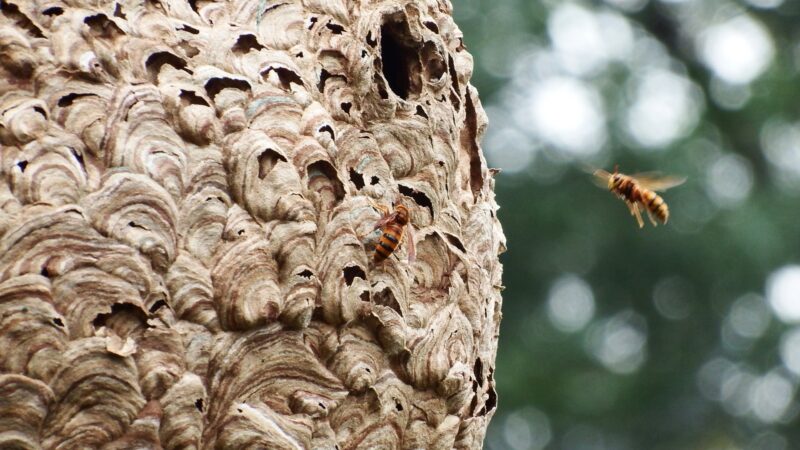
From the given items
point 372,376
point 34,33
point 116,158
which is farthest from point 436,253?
point 34,33

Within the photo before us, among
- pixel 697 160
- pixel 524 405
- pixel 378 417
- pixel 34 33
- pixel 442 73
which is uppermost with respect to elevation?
pixel 34 33

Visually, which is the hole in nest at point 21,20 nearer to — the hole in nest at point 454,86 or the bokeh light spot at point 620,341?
the hole in nest at point 454,86

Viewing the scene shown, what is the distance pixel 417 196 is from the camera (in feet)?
9.17

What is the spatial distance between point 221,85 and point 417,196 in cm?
50

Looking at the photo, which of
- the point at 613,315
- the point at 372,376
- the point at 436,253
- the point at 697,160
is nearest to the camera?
the point at 372,376

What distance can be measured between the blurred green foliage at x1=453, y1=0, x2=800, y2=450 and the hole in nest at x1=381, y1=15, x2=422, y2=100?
6.45 metres

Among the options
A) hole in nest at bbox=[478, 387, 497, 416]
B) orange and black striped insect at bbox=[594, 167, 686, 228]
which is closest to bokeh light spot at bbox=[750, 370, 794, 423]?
orange and black striped insect at bbox=[594, 167, 686, 228]

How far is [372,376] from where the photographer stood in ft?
8.39

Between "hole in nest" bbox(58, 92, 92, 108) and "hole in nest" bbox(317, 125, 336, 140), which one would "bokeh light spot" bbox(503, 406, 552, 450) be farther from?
"hole in nest" bbox(58, 92, 92, 108)

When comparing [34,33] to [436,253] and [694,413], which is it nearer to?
[436,253]

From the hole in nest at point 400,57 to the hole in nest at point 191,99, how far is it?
0.53m

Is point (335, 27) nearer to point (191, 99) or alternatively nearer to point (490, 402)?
point (191, 99)

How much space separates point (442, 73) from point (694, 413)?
24.6 feet

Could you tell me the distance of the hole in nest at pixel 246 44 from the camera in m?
2.58
